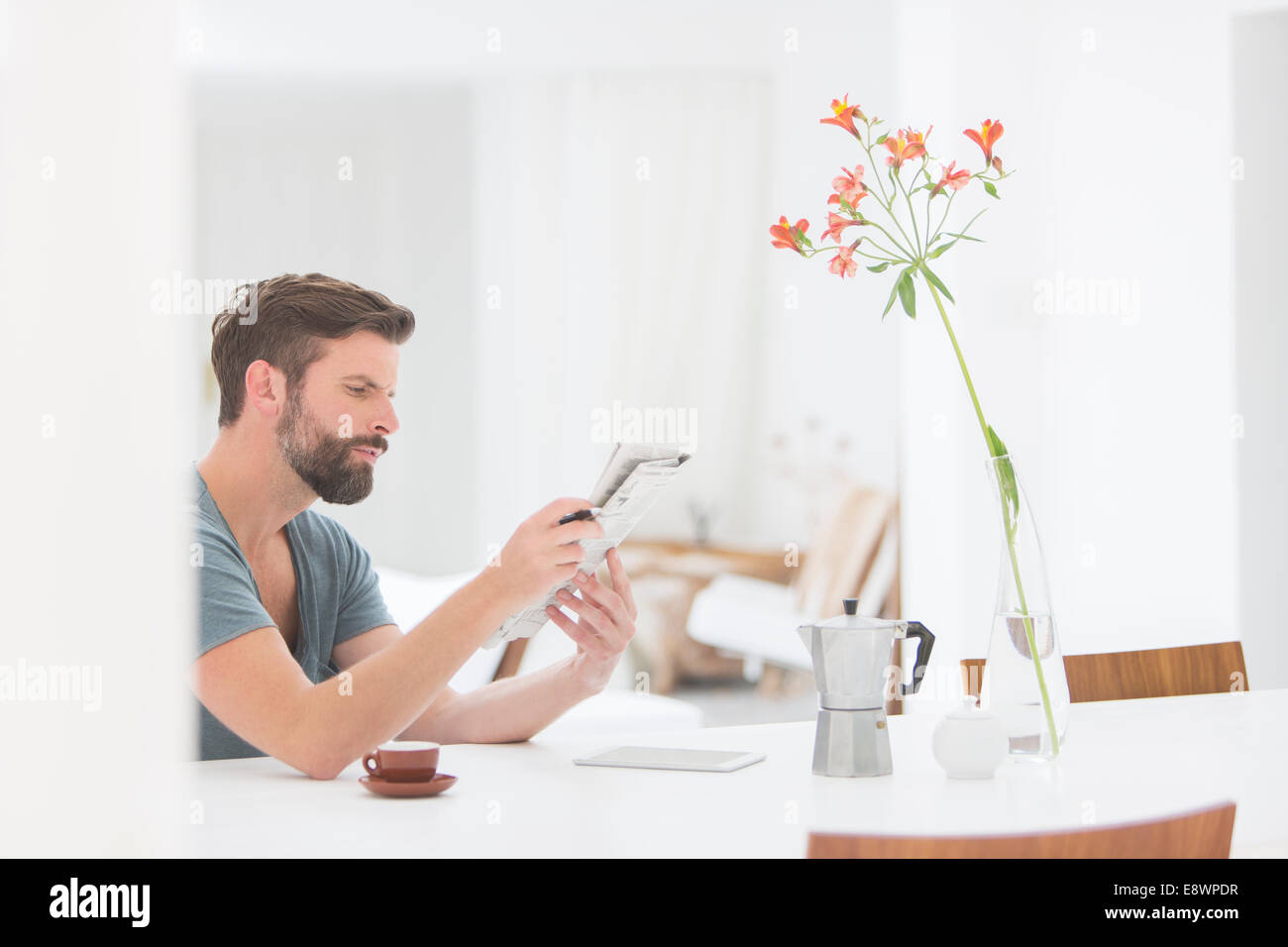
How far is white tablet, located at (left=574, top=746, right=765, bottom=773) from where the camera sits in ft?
4.18

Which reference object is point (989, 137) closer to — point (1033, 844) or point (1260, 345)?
point (1033, 844)

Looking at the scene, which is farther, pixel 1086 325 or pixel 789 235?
pixel 1086 325

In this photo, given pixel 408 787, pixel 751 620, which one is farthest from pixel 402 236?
pixel 408 787

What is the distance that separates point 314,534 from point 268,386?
0.76 feet

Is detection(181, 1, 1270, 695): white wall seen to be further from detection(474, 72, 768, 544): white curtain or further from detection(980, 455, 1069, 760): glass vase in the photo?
detection(980, 455, 1069, 760): glass vase

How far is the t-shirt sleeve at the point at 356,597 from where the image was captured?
1.70 metres

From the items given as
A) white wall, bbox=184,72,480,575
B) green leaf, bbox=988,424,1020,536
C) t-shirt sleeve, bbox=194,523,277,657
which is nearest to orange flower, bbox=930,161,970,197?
green leaf, bbox=988,424,1020,536

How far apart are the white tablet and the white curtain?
379cm

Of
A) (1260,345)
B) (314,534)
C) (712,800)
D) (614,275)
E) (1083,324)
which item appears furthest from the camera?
(614,275)

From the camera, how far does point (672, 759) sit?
1312 mm

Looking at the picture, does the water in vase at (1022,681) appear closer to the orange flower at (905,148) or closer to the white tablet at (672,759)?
the white tablet at (672,759)

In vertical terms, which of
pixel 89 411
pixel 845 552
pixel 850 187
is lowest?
pixel 845 552

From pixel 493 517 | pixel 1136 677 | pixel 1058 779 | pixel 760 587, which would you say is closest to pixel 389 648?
pixel 1058 779
